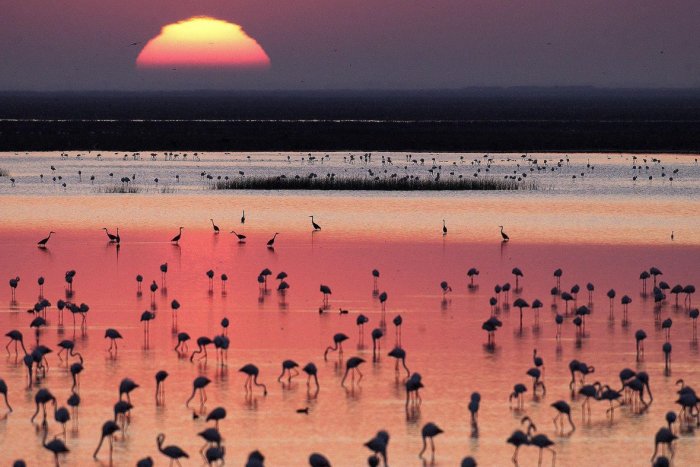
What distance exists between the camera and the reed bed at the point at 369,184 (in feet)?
141

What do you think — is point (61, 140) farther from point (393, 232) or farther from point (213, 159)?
point (393, 232)

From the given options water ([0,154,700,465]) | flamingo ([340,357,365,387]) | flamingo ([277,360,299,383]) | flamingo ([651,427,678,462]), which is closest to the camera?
flamingo ([651,427,678,462])

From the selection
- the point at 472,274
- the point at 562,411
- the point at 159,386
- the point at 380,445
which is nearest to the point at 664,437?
the point at 562,411

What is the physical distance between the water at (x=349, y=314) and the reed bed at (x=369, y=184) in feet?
14.4

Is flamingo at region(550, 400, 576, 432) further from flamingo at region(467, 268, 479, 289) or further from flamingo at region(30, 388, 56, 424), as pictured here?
flamingo at region(467, 268, 479, 289)

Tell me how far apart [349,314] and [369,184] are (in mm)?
24883

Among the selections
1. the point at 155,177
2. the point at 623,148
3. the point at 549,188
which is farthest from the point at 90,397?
the point at 623,148

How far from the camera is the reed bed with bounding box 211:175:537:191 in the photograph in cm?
A: 4303

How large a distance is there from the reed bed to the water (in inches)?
172

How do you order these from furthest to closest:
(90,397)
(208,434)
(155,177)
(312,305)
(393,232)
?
1. (155,177)
2. (393,232)
3. (312,305)
4. (90,397)
5. (208,434)

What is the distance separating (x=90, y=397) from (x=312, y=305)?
6.10 m

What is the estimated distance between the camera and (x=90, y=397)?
1379 cm

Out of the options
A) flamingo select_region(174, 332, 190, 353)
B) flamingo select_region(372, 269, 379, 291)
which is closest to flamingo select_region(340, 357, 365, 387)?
flamingo select_region(174, 332, 190, 353)

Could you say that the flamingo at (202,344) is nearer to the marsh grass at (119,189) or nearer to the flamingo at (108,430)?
the flamingo at (108,430)
